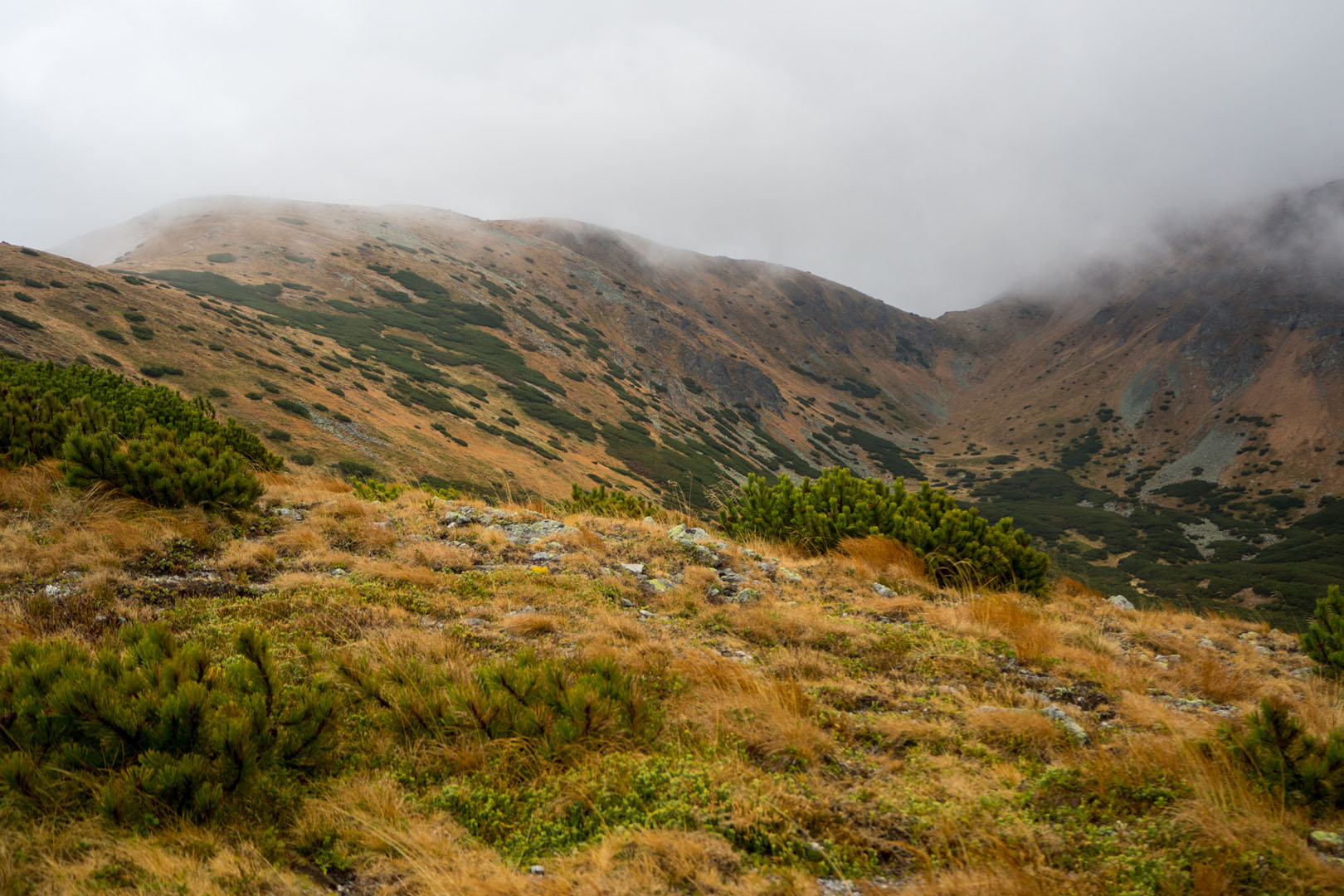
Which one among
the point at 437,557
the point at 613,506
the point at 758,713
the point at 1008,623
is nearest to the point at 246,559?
the point at 437,557

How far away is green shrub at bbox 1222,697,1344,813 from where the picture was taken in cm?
278

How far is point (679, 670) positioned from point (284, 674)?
2588mm

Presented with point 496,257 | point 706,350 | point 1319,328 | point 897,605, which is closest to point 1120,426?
point 1319,328

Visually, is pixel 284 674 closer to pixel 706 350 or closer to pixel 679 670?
pixel 679 670

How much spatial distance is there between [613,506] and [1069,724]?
8.00m

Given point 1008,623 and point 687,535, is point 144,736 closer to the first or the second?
point 687,535

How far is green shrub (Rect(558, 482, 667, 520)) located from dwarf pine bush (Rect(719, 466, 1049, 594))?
1.42m

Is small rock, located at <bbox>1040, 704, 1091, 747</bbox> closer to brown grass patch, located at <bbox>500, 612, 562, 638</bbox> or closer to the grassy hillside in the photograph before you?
the grassy hillside

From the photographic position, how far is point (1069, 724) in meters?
3.84

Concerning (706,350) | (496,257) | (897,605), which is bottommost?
(897,605)

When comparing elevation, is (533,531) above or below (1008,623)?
below

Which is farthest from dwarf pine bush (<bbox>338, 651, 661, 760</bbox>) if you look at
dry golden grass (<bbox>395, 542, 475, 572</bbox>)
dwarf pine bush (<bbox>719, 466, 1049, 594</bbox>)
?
dwarf pine bush (<bbox>719, 466, 1049, 594</bbox>)

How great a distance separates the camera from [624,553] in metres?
7.74

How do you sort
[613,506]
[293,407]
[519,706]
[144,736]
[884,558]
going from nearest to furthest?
[144,736] → [519,706] → [884,558] → [613,506] → [293,407]
